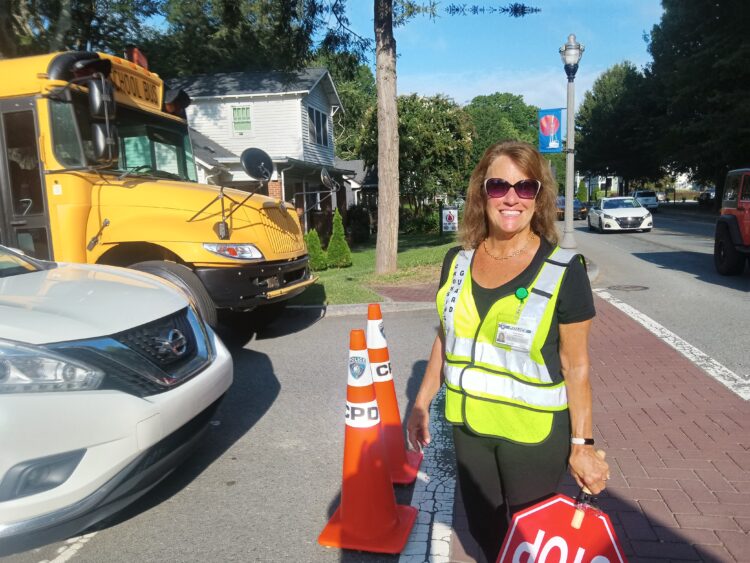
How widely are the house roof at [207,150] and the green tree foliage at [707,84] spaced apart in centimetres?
2328

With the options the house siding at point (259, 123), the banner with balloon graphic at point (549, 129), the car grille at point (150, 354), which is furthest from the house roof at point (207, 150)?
the car grille at point (150, 354)

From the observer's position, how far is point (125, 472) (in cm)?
282

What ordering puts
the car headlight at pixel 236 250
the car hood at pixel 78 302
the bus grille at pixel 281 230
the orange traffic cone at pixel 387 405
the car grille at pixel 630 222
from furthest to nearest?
1. the car grille at pixel 630 222
2. the bus grille at pixel 281 230
3. the car headlight at pixel 236 250
4. the orange traffic cone at pixel 387 405
5. the car hood at pixel 78 302

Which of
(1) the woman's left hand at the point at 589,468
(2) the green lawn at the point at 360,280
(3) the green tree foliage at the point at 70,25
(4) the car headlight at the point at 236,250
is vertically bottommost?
(2) the green lawn at the point at 360,280

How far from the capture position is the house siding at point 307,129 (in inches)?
955

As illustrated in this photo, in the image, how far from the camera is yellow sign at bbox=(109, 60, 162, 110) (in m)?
6.23

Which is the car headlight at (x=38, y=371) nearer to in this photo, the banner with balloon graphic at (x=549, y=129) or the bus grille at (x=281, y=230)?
the bus grille at (x=281, y=230)

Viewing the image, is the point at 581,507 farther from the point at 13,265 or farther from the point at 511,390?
the point at 13,265

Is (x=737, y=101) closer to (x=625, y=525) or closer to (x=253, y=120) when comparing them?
(x=253, y=120)

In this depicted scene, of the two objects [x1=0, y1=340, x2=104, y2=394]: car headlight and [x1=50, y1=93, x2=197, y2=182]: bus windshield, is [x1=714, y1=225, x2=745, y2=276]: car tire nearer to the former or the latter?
[x1=50, y1=93, x2=197, y2=182]: bus windshield

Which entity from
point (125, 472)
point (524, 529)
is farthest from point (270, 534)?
point (524, 529)

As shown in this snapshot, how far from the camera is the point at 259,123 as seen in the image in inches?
949

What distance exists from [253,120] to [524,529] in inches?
943

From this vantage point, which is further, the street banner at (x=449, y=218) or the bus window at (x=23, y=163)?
the street banner at (x=449, y=218)
